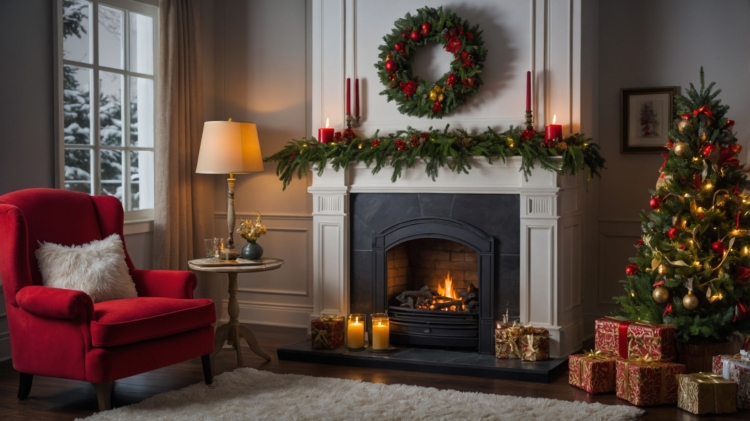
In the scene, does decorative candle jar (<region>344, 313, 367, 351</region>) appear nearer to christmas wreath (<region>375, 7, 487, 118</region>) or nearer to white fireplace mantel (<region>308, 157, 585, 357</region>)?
white fireplace mantel (<region>308, 157, 585, 357</region>)

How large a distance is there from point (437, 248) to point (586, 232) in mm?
989

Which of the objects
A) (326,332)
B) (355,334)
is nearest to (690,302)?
(355,334)

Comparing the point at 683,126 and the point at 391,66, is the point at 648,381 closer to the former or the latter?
the point at 683,126

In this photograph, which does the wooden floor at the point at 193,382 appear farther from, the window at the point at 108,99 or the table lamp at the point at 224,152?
the window at the point at 108,99

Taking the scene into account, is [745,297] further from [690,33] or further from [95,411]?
[95,411]

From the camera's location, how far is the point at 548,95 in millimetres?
4773

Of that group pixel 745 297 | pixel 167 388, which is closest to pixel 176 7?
pixel 167 388

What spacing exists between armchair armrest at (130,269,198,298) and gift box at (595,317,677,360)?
228cm

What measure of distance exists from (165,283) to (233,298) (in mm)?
533

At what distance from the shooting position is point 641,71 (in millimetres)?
5273

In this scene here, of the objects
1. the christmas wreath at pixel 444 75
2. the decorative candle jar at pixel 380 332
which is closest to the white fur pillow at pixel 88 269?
the decorative candle jar at pixel 380 332

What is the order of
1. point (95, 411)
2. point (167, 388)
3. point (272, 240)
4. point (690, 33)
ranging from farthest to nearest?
point (272, 240) < point (690, 33) < point (167, 388) < point (95, 411)

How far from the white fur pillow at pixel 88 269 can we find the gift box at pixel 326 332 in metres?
1.18

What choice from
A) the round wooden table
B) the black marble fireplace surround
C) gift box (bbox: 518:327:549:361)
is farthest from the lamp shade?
gift box (bbox: 518:327:549:361)
